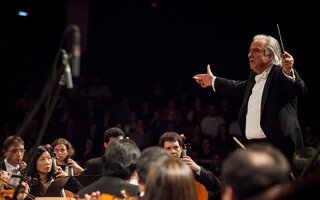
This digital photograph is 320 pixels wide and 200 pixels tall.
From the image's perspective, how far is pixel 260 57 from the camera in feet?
12.9

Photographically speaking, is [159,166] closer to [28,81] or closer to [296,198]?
[296,198]

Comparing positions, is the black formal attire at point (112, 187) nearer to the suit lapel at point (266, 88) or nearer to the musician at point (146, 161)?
the musician at point (146, 161)

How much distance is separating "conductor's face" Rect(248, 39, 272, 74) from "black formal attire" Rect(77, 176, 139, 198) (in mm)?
1671

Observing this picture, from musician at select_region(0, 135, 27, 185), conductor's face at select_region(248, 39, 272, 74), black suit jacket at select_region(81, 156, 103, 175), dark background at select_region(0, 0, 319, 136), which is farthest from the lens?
dark background at select_region(0, 0, 319, 136)

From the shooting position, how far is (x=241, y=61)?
1039 centimetres

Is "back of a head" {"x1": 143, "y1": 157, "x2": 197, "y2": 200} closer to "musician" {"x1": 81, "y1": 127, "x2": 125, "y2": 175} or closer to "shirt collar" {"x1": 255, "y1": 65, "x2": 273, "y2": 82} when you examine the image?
"shirt collar" {"x1": 255, "y1": 65, "x2": 273, "y2": 82}

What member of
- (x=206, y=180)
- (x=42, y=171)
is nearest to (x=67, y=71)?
(x=206, y=180)

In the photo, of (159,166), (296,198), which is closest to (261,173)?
(296,198)

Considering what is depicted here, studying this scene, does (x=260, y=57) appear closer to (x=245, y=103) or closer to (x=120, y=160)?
(x=245, y=103)

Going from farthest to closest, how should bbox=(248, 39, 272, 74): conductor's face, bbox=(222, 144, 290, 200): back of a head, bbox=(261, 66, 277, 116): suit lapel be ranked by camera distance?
bbox=(248, 39, 272, 74): conductor's face
bbox=(261, 66, 277, 116): suit lapel
bbox=(222, 144, 290, 200): back of a head

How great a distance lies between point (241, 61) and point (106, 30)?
3501 millimetres

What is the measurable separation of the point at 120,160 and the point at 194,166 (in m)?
1.37

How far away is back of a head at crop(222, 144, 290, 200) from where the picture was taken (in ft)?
5.13

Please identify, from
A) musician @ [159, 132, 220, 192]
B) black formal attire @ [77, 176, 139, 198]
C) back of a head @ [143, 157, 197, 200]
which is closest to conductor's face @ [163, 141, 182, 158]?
musician @ [159, 132, 220, 192]
